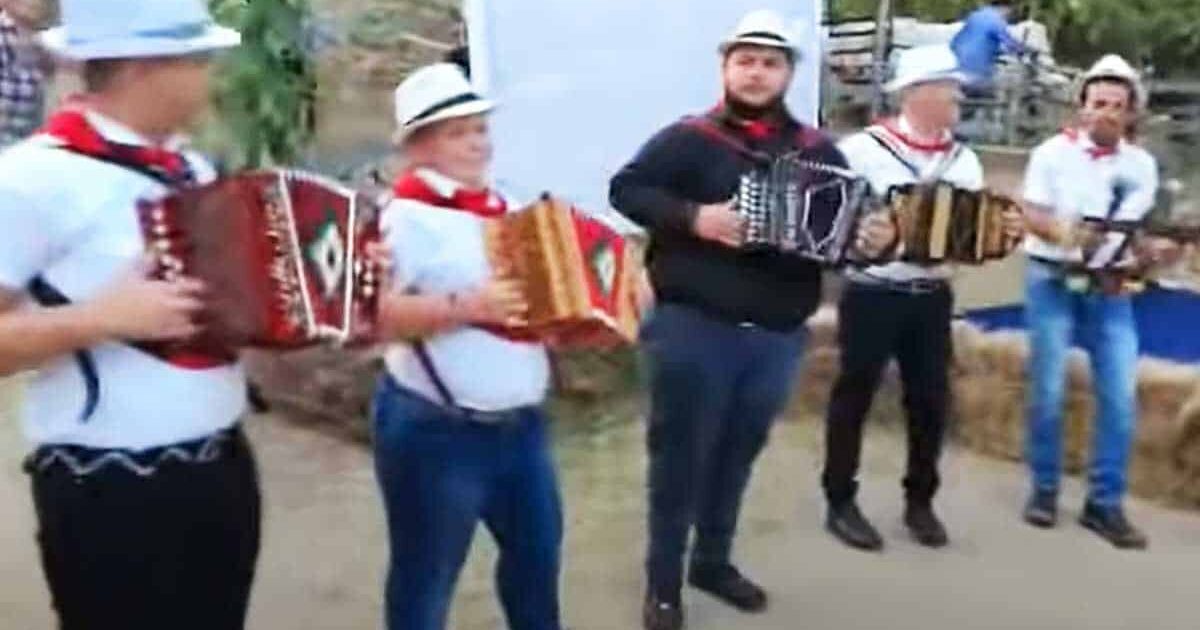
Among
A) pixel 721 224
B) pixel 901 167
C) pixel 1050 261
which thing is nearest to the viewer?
pixel 721 224

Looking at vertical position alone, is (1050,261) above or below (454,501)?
below

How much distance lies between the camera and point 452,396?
4.08 metres

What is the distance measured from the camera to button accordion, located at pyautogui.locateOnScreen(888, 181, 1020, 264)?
5.55 meters

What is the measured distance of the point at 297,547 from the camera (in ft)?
20.2

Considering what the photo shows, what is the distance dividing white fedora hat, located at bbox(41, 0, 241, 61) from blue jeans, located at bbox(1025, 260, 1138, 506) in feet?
12.1

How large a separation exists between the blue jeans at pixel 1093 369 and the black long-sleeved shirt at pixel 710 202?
4.35 ft

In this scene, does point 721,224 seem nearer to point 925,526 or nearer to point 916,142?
point 916,142

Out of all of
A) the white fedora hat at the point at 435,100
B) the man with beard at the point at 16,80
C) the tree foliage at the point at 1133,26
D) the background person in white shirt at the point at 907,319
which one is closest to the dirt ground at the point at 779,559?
A: the background person in white shirt at the point at 907,319

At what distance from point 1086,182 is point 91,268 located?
3.73 meters

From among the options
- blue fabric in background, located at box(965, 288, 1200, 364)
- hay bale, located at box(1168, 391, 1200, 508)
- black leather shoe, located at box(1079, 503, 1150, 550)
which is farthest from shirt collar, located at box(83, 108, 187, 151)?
blue fabric in background, located at box(965, 288, 1200, 364)

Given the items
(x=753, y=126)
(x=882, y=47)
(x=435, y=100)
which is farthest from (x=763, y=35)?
(x=882, y=47)

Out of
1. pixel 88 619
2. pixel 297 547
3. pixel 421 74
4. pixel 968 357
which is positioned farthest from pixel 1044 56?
pixel 88 619

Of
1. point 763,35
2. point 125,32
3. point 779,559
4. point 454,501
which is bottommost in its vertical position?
point 779,559

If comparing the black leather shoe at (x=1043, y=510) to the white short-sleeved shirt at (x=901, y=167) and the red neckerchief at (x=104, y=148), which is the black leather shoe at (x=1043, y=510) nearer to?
the white short-sleeved shirt at (x=901, y=167)
